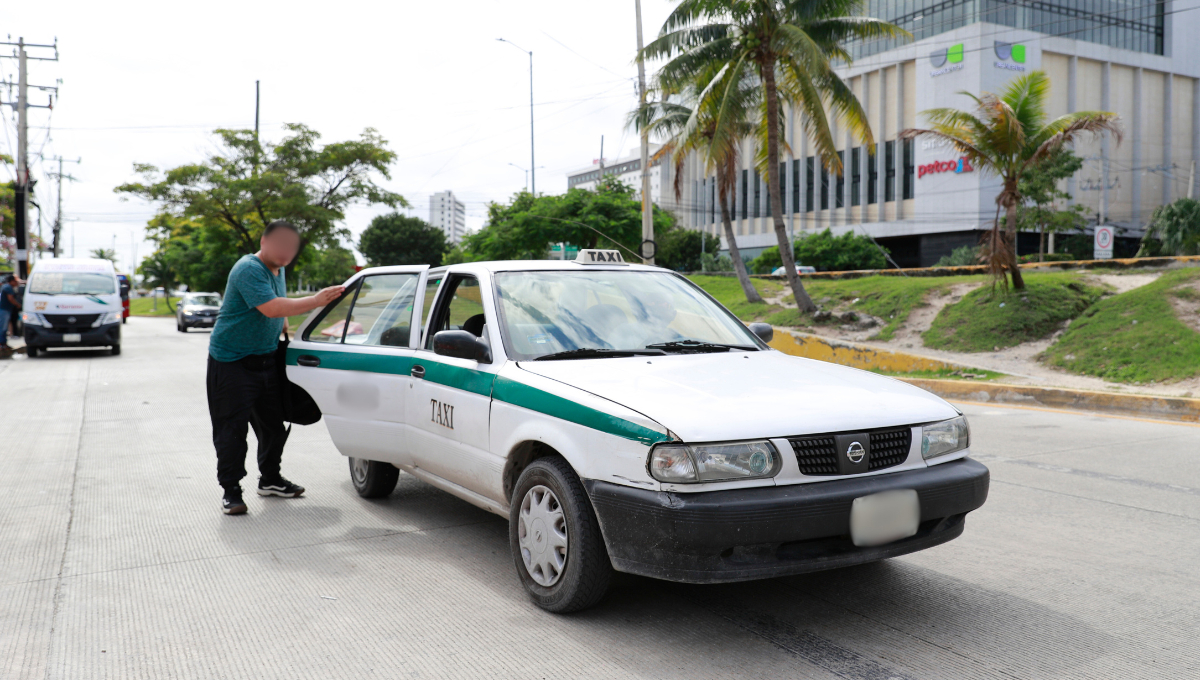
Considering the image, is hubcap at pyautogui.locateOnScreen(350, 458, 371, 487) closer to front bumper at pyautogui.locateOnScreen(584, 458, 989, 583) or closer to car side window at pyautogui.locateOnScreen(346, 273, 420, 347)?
car side window at pyautogui.locateOnScreen(346, 273, 420, 347)

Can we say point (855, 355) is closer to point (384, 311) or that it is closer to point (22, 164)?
point (384, 311)

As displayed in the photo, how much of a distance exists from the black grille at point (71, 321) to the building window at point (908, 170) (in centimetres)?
4938

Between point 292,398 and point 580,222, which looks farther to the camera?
point 580,222

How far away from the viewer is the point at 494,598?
12.3 feet

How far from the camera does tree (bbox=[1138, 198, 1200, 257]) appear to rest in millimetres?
41000

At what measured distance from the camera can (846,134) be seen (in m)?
59.5

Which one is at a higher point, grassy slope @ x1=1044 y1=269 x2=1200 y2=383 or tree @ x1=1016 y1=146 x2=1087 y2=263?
tree @ x1=1016 y1=146 x2=1087 y2=263

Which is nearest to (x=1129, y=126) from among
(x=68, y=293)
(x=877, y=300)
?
(x=877, y=300)

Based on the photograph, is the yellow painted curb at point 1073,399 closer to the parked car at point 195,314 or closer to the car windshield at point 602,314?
the car windshield at point 602,314

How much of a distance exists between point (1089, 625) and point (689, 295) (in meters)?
2.44

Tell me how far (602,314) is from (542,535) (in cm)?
124

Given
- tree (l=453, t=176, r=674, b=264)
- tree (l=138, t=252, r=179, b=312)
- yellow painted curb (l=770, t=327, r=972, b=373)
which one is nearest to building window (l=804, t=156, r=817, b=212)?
tree (l=453, t=176, r=674, b=264)

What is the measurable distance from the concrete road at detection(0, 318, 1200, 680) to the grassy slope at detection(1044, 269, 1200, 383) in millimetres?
6423

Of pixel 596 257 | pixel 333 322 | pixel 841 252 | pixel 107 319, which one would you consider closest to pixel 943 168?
pixel 841 252
